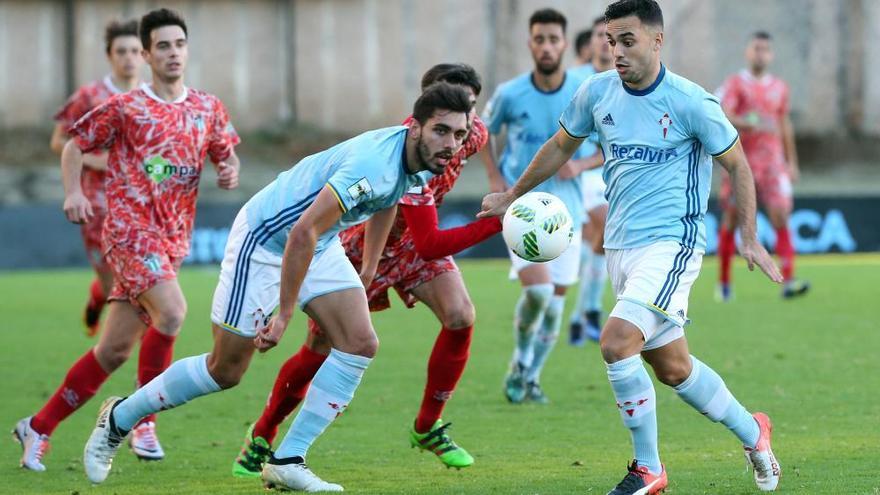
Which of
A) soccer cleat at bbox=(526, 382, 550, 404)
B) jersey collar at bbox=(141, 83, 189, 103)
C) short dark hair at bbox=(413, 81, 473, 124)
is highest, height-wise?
short dark hair at bbox=(413, 81, 473, 124)

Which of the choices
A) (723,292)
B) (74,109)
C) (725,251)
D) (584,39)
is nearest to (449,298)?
(74,109)

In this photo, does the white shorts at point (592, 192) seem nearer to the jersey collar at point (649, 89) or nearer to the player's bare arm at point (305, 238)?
the jersey collar at point (649, 89)

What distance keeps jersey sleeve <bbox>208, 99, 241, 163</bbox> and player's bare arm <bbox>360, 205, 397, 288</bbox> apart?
125 cm

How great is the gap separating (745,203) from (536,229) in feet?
2.75

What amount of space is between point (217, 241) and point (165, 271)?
12495 mm

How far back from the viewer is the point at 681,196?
19.1 feet

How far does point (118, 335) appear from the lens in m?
7.09

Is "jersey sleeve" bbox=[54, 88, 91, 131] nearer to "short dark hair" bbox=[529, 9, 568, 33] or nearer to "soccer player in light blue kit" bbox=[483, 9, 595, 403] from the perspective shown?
"soccer player in light blue kit" bbox=[483, 9, 595, 403]

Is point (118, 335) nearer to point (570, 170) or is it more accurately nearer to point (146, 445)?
point (146, 445)

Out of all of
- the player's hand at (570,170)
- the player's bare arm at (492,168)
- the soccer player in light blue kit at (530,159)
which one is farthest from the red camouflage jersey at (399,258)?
the player's hand at (570,170)

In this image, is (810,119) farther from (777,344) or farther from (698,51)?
(777,344)

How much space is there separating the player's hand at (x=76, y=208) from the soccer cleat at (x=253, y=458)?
4.76ft

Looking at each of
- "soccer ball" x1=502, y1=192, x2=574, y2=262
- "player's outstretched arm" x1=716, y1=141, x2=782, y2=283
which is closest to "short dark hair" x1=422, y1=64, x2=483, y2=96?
"soccer ball" x1=502, y1=192, x2=574, y2=262

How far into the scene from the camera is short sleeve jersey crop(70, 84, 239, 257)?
7070 millimetres
